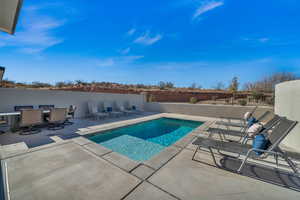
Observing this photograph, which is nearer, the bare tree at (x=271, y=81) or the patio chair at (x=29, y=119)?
the patio chair at (x=29, y=119)

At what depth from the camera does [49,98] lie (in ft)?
20.6

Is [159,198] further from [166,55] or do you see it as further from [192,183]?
[166,55]

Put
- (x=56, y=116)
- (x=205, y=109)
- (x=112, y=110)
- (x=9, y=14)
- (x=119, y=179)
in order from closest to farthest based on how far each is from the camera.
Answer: (x=119, y=179)
(x=9, y=14)
(x=56, y=116)
(x=112, y=110)
(x=205, y=109)

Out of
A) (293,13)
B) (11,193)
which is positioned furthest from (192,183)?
(293,13)

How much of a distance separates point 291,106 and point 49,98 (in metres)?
10.2

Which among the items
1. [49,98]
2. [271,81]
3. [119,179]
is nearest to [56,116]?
[49,98]

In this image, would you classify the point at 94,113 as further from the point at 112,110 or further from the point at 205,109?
the point at 205,109

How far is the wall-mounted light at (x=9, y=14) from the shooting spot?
8.57 ft

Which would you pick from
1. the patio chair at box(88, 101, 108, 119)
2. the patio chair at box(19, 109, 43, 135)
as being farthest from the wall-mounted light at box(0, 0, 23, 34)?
the patio chair at box(88, 101, 108, 119)

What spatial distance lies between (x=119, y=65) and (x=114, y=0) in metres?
10.8

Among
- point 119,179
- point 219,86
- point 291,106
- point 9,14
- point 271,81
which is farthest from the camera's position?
point 219,86

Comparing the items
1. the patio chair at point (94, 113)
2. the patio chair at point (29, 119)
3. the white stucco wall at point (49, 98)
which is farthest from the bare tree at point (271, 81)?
the patio chair at point (29, 119)

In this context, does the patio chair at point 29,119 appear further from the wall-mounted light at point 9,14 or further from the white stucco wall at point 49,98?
the wall-mounted light at point 9,14

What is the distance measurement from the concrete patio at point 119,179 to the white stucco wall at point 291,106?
8.81 feet
